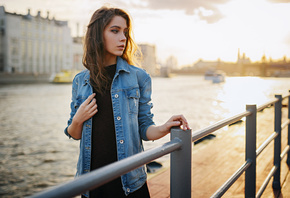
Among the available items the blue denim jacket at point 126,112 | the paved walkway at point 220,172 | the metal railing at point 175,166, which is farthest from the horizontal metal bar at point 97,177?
the paved walkway at point 220,172

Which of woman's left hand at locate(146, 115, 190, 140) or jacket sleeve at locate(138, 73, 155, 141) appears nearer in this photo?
woman's left hand at locate(146, 115, 190, 140)

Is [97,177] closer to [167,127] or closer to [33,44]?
[167,127]

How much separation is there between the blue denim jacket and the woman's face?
2.8 inches

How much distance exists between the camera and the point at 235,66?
129 metres

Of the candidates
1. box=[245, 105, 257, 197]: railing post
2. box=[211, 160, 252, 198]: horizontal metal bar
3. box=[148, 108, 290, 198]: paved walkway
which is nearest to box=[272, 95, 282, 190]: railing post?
box=[148, 108, 290, 198]: paved walkway

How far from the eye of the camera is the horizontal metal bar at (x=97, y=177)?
2.09ft

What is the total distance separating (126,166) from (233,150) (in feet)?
14.6

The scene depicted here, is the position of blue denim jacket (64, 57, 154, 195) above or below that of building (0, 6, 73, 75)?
below

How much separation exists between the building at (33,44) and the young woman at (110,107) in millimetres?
55723

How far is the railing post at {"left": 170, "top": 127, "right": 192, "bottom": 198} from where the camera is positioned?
1125mm

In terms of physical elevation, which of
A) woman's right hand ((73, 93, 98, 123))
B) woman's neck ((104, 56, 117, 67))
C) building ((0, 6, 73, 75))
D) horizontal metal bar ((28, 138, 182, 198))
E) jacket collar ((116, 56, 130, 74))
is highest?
building ((0, 6, 73, 75))

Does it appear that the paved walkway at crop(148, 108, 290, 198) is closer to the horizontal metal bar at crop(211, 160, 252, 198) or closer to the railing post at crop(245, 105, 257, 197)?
the railing post at crop(245, 105, 257, 197)

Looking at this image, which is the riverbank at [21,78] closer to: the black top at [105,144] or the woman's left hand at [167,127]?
the black top at [105,144]

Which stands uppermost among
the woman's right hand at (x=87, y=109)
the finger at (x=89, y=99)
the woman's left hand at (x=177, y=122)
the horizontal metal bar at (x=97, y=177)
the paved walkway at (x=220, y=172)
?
the finger at (x=89, y=99)
